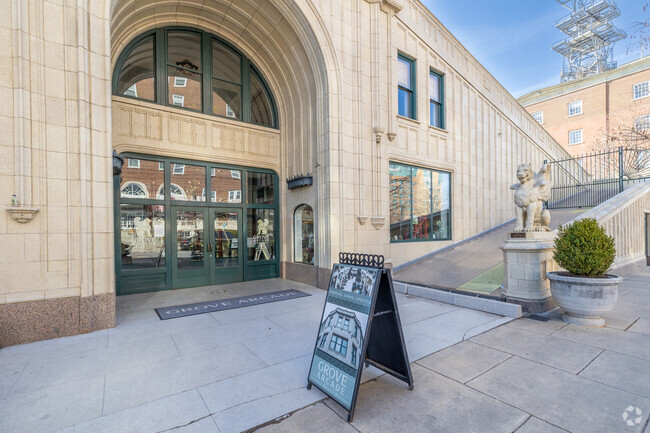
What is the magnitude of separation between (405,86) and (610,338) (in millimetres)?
9862

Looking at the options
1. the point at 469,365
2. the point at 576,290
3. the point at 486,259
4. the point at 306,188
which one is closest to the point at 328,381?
the point at 469,365

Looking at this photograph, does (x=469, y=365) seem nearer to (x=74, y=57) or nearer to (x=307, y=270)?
(x=307, y=270)

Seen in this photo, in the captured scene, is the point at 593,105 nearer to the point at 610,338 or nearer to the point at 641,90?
the point at 641,90

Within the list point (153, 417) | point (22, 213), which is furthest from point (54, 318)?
point (153, 417)

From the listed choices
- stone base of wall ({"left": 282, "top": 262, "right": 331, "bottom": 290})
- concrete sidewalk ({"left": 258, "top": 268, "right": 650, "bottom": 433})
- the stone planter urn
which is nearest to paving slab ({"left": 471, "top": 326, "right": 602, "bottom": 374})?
concrete sidewalk ({"left": 258, "top": 268, "right": 650, "bottom": 433})

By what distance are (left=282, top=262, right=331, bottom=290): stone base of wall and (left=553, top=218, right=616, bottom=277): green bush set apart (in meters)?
5.58

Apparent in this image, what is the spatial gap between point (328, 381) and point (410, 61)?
40.0ft

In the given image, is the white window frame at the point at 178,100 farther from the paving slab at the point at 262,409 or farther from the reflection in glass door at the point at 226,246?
the paving slab at the point at 262,409

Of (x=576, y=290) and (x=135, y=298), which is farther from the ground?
(x=576, y=290)

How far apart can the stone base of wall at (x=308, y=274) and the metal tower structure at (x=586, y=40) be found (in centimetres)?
4715

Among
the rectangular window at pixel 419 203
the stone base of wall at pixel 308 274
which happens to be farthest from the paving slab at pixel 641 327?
the rectangular window at pixel 419 203

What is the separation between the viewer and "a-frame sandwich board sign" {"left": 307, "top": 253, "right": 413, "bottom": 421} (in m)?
3.11

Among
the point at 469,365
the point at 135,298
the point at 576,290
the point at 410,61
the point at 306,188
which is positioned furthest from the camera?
the point at 410,61

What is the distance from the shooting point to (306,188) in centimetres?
1026
